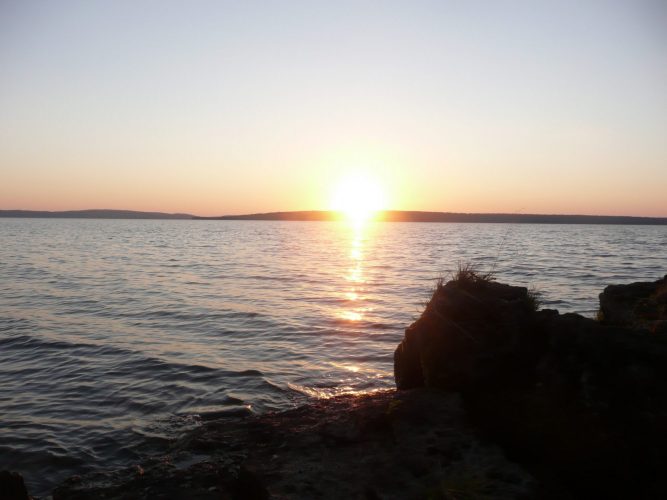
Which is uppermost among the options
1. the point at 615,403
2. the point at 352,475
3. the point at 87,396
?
the point at 615,403

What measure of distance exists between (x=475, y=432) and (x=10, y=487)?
17.2 ft

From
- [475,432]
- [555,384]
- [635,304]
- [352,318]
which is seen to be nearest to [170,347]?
[352,318]

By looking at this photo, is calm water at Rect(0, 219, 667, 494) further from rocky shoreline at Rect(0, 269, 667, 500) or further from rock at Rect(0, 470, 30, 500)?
rock at Rect(0, 470, 30, 500)

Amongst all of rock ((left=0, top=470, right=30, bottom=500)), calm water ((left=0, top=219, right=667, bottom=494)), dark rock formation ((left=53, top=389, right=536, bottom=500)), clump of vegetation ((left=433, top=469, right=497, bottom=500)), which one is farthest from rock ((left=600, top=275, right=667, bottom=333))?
rock ((left=0, top=470, right=30, bottom=500))

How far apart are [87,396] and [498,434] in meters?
9.46

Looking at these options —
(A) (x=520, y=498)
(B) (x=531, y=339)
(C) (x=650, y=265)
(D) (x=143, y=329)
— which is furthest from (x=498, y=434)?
(C) (x=650, y=265)

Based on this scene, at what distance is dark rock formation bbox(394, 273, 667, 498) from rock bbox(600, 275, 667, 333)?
1.92m

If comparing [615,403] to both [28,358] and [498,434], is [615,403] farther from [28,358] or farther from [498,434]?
[28,358]

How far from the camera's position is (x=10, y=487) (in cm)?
526

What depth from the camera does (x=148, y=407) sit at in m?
10.7

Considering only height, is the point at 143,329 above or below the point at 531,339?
below

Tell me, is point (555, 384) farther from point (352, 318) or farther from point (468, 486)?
point (352, 318)

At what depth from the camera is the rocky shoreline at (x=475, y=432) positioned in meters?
5.14

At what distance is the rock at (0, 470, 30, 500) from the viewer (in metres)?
5.20
